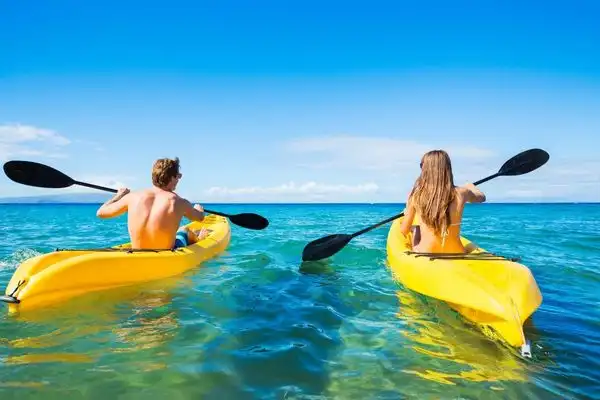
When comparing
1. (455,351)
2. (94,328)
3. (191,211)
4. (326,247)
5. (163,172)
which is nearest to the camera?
(455,351)

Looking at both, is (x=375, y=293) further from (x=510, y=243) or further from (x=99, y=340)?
(x=510, y=243)

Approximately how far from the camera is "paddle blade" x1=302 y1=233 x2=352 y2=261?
683 centimetres

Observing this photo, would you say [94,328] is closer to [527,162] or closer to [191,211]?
[191,211]

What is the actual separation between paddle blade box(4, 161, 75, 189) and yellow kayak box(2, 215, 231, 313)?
1.79 metres

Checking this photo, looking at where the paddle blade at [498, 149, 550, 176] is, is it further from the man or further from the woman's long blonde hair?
the man

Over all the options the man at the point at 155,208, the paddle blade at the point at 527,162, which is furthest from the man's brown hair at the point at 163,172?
the paddle blade at the point at 527,162

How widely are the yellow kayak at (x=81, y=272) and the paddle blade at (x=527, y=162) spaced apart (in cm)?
491

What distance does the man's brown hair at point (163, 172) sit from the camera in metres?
5.33

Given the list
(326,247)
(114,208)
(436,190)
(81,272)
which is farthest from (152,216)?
(436,190)

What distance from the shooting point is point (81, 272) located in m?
4.52

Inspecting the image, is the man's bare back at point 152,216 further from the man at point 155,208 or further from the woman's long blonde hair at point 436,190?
the woman's long blonde hair at point 436,190

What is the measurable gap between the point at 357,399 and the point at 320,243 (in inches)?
173

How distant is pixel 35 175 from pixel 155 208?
2.30 meters

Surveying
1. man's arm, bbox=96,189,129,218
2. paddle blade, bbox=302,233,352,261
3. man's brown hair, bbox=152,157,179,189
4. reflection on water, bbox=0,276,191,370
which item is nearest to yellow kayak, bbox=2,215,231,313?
reflection on water, bbox=0,276,191,370
